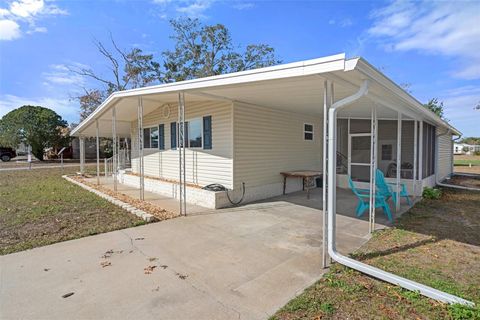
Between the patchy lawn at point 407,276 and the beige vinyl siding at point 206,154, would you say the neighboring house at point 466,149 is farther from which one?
the beige vinyl siding at point 206,154

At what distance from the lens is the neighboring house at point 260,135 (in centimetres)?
609

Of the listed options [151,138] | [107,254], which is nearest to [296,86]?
[107,254]

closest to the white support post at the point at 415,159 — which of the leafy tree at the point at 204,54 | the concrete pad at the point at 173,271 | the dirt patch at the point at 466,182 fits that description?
the concrete pad at the point at 173,271

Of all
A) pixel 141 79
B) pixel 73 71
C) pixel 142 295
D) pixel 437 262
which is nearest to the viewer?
pixel 142 295

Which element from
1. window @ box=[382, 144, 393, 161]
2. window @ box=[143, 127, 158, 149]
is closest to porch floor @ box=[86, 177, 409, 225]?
window @ box=[382, 144, 393, 161]

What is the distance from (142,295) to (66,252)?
1.97 meters

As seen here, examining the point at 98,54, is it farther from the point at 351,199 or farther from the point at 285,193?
the point at 351,199

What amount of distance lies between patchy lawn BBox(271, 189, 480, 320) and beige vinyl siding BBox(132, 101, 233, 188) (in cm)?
412

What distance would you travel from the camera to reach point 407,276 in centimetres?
308

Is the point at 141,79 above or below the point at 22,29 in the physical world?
above

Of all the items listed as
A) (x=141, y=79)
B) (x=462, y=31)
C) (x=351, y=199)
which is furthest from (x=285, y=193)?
(x=141, y=79)

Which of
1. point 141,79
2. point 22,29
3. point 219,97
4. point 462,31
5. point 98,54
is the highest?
point 98,54

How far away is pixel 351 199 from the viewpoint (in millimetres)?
7691

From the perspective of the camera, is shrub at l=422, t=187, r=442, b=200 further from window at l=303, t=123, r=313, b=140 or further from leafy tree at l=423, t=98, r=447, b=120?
leafy tree at l=423, t=98, r=447, b=120
